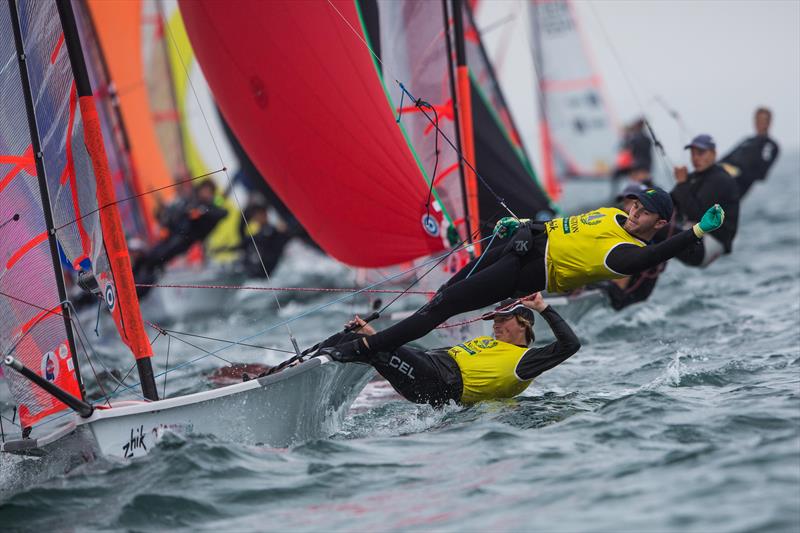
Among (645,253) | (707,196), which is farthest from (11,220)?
(707,196)

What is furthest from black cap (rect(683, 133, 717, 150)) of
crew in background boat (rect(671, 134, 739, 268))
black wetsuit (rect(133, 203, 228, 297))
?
black wetsuit (rect(133, 203, 228, 297))

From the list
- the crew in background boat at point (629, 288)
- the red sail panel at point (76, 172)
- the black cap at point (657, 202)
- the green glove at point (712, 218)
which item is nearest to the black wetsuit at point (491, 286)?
the black cap at point (657, 202)

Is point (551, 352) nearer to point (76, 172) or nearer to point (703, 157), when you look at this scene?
point (76, 172)

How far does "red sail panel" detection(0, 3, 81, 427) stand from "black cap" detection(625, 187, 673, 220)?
2936 mm

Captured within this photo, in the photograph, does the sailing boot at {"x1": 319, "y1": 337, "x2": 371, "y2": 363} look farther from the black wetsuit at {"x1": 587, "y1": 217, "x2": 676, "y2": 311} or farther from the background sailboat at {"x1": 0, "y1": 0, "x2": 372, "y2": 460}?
the black wetsuit at {"x1": 587, "y1": 217, "x2": 676, "y2": 311}

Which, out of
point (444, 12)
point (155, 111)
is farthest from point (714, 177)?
point (155, 111)

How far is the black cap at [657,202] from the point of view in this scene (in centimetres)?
593

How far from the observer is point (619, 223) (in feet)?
20.1

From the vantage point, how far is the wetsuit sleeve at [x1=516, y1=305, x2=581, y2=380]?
6082 millimetres

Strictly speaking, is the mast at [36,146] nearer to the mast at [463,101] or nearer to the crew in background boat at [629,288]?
the mast at [463,101]

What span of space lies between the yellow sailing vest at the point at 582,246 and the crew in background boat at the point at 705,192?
3.28m

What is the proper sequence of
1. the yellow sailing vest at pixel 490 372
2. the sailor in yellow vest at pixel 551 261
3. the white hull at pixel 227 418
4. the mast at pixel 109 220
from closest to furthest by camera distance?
1. the white hull at pixel 227 418
2. the mast at pixel 109 220
3. the sailor in yellow vest at pixel 551 261
4. the yellow sailing vest at pixel 490 372

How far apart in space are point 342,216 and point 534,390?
2535 mm

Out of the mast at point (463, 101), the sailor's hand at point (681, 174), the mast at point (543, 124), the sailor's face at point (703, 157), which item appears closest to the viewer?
the mast at point (463, 101)
